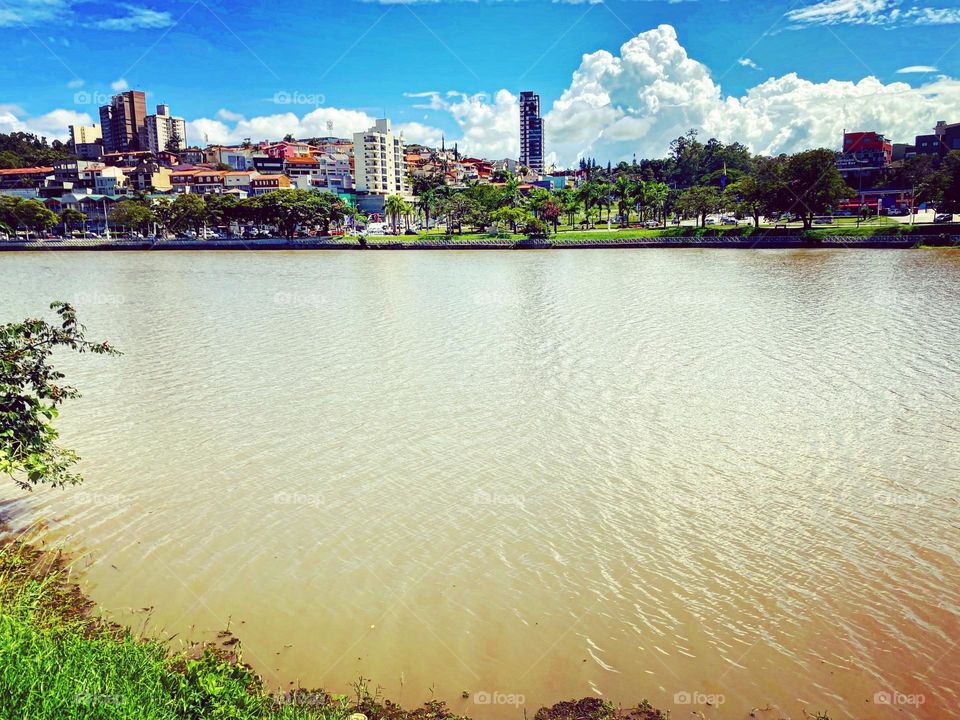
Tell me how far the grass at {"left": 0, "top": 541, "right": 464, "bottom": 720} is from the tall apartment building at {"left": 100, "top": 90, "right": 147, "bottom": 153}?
212m

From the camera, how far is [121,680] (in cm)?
465

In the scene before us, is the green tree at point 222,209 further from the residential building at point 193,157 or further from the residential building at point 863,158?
the residential building at point 863,158

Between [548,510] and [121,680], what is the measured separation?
5160 mm

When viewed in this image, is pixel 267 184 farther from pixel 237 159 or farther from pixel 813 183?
pixel 813 183

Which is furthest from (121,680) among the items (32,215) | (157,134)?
(157,134)

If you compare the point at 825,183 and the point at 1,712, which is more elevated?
the point at 825,183

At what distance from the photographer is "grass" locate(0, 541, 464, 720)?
4.20 metres

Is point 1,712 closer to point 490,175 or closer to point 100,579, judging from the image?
point 100,579

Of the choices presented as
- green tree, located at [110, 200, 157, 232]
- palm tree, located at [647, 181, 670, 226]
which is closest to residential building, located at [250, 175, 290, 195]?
green tree, located at [110, 200, 157, 232]

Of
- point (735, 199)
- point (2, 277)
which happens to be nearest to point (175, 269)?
point (2, 277)

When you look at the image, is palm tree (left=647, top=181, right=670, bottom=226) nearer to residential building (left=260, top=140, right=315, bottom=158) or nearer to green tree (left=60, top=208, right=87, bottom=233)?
residential building (left=260, top=140, right=315, bottom=158)

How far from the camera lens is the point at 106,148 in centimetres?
19712

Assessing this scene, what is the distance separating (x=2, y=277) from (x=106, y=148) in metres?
177

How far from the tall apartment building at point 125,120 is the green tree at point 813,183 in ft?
598
